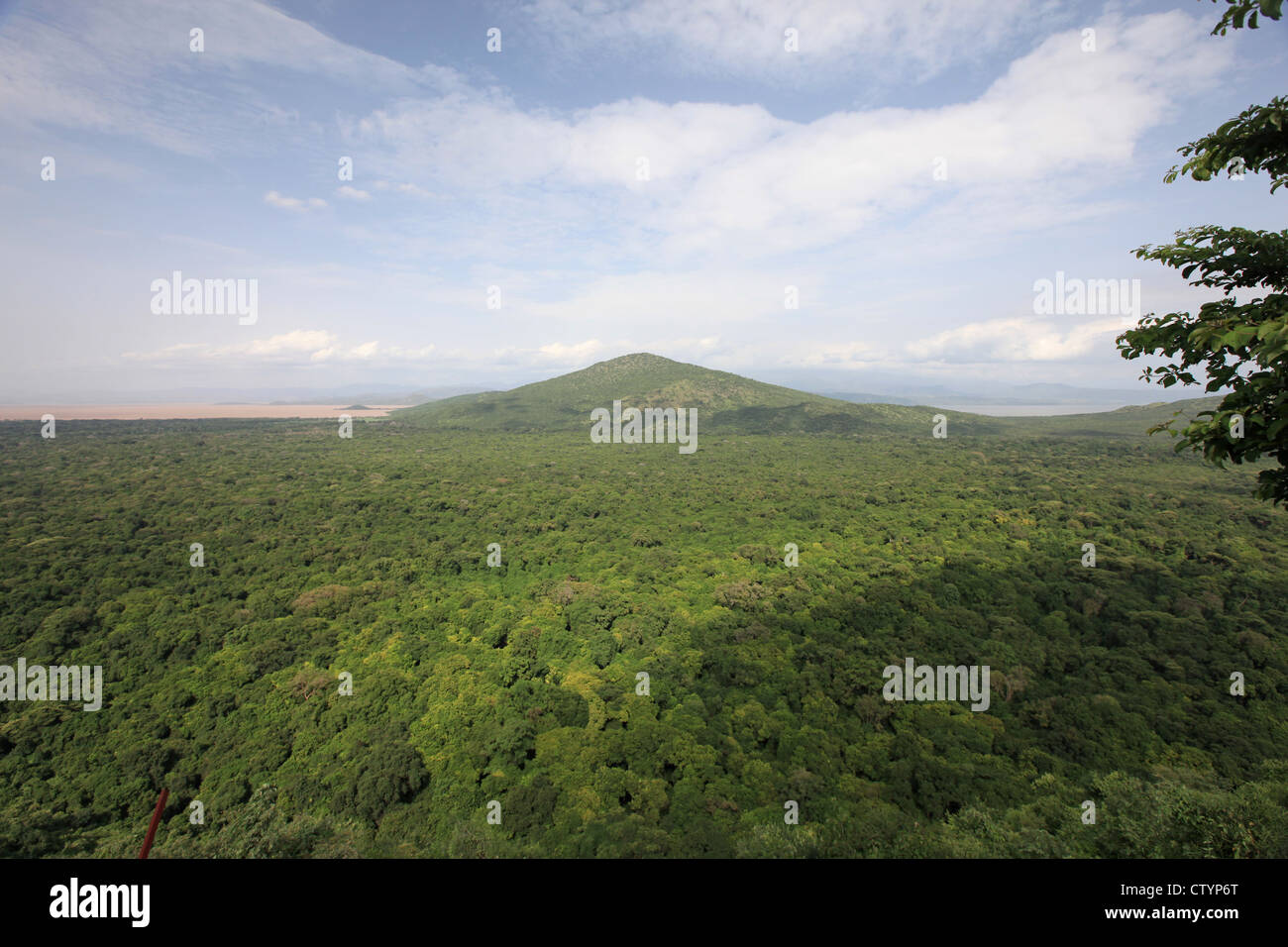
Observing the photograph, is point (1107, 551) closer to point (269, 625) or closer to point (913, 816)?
point (913, 816)

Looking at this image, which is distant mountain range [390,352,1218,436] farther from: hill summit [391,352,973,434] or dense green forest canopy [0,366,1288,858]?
dense green forest canopy [0,366,1288,858]

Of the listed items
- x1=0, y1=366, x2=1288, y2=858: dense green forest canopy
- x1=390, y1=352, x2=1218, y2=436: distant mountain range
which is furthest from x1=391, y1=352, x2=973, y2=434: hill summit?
x1=0, y1=366, x2=1288, y2=858: dense green forest canopy

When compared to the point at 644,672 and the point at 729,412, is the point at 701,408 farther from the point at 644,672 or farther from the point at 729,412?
the point at 644,672

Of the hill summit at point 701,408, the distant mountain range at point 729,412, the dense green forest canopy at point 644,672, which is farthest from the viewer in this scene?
the hill summit at point 701,408

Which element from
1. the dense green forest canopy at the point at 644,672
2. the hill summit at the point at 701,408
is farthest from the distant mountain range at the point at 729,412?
the dense green forest canopy at the point at 644,672

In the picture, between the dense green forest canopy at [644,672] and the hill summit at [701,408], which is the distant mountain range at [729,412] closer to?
the hill summit at [701,408]
